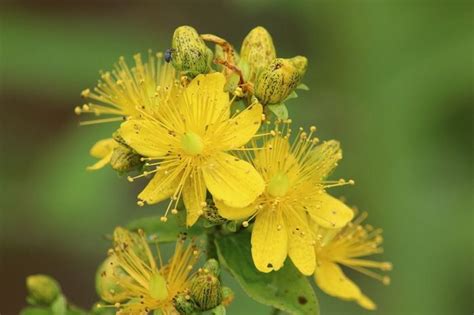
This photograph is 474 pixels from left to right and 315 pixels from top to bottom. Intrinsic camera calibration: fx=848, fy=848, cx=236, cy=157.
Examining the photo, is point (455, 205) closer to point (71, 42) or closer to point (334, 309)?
point (334, 309)

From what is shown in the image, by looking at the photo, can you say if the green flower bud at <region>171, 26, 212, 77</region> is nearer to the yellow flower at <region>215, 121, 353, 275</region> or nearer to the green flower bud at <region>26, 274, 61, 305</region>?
the yellow flower at <region>215, 121, 353, 275</region>

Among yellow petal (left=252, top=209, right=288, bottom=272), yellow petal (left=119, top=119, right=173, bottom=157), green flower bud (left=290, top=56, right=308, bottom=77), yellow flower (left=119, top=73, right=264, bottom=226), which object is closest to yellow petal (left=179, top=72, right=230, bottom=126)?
yellow flower (left=119, top=73, right=264, bottom=226)

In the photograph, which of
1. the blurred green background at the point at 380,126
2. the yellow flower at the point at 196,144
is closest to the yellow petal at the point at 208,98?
the yellow flower at the point at 196,144

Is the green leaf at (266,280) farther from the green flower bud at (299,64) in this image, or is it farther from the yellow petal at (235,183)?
the green flower bud at (299,64)

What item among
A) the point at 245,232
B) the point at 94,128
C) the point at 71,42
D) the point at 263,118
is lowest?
the point at 245,232

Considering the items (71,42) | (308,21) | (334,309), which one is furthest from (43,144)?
(334,309)

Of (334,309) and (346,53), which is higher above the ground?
(346,53)

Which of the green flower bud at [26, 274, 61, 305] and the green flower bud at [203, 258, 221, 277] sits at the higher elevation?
the green flower bud at [203, 258, 221, 277]
